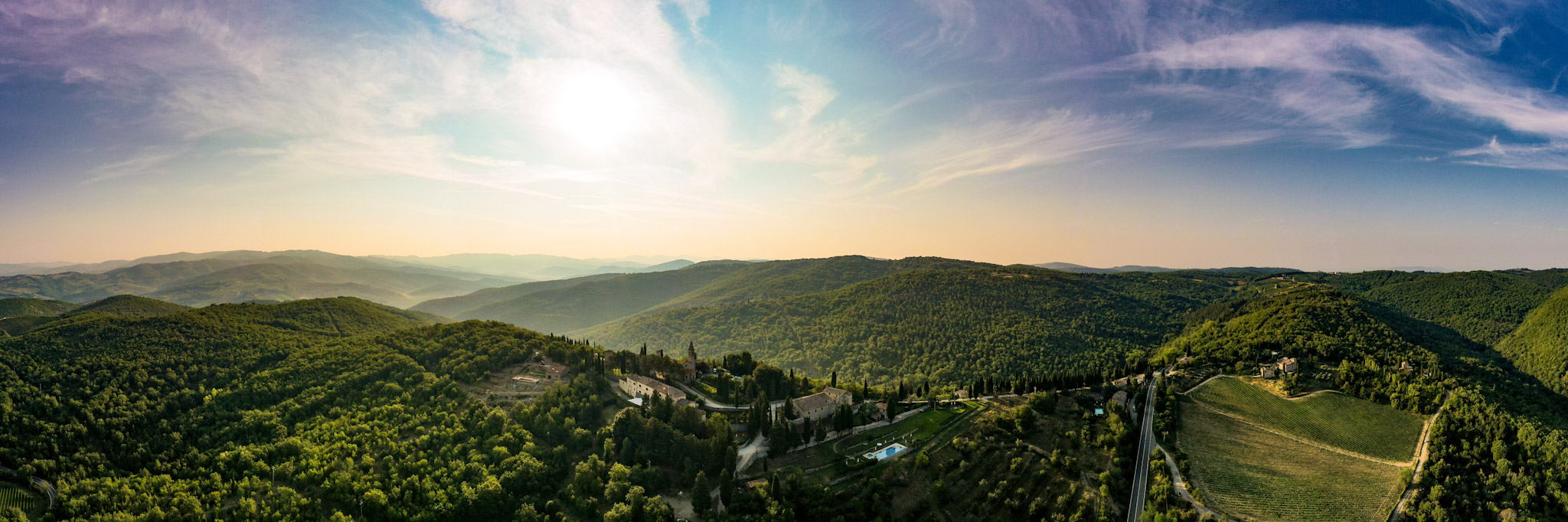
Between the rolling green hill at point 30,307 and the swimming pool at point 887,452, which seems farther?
the rolling green hill at point 30,307

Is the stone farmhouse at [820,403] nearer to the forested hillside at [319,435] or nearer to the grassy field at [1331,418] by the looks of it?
the forested hillside at [319,435]

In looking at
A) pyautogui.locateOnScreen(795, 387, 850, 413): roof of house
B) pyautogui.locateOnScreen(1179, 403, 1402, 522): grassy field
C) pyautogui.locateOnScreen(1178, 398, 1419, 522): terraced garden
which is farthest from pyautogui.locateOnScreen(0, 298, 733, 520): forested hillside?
pyautogui.locateOnScreen(1178, 398, 1419, 522): terraced garden

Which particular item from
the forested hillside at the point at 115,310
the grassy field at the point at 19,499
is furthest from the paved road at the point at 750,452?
the forested hillside at the point at 115,310

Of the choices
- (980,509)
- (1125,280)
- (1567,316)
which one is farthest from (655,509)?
(1125,280)

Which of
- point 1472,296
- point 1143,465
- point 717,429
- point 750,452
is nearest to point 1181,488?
point 1143,465

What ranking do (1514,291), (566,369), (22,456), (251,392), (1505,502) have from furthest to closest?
(1514,291) < (566,369) < (251,392) < (22,456) < (1505,502)

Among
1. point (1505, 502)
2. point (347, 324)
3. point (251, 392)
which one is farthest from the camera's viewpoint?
point (347, 324)

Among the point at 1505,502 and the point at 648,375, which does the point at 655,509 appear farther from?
the point at 1505,502
